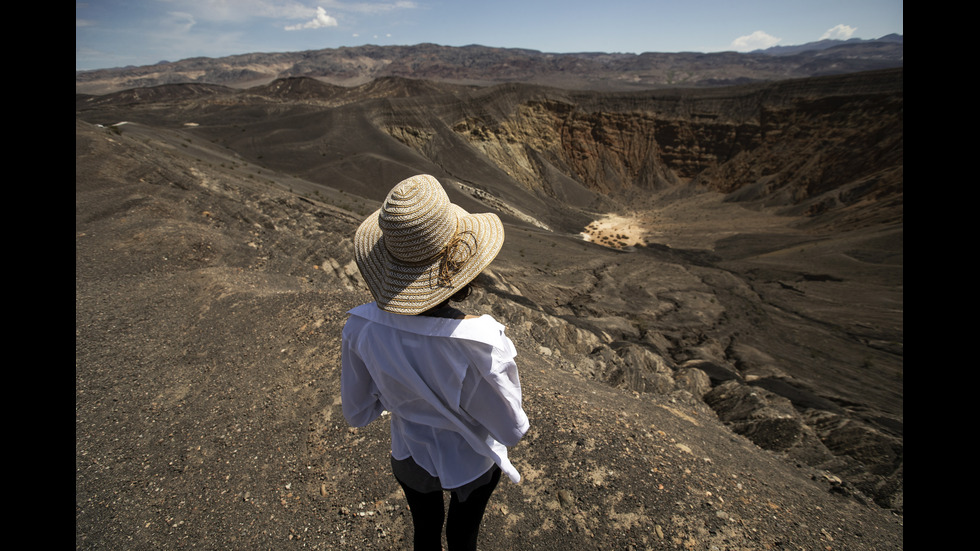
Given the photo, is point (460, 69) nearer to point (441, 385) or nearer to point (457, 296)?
point (457, 296)

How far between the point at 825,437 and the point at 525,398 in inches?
220

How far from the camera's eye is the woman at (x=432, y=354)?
1.46 meters

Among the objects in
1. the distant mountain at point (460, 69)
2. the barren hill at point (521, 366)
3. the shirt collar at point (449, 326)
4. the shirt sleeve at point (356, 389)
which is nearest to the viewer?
the shirt collar at point (449, 326)

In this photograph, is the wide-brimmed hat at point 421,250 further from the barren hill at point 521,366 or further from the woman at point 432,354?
the barren hill at point 521,366

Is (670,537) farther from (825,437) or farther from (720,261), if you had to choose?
(720,261)

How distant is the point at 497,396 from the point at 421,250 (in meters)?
0.57

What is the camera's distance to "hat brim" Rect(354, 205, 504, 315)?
1512 millimetres

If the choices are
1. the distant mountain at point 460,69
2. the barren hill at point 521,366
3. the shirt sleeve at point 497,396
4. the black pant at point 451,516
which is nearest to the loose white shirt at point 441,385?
the shirt sleeve at point 497,396

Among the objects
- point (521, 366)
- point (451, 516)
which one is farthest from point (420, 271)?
point (521, 366)

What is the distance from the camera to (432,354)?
4.90ft

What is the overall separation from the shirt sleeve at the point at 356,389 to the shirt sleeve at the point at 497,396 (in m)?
0.44

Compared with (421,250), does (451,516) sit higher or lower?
lower

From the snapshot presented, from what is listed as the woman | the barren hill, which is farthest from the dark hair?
the barren hill

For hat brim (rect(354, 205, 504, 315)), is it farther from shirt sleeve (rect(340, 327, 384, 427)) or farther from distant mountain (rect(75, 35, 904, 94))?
distant mountain (rect(75, 35, 904, 94))
